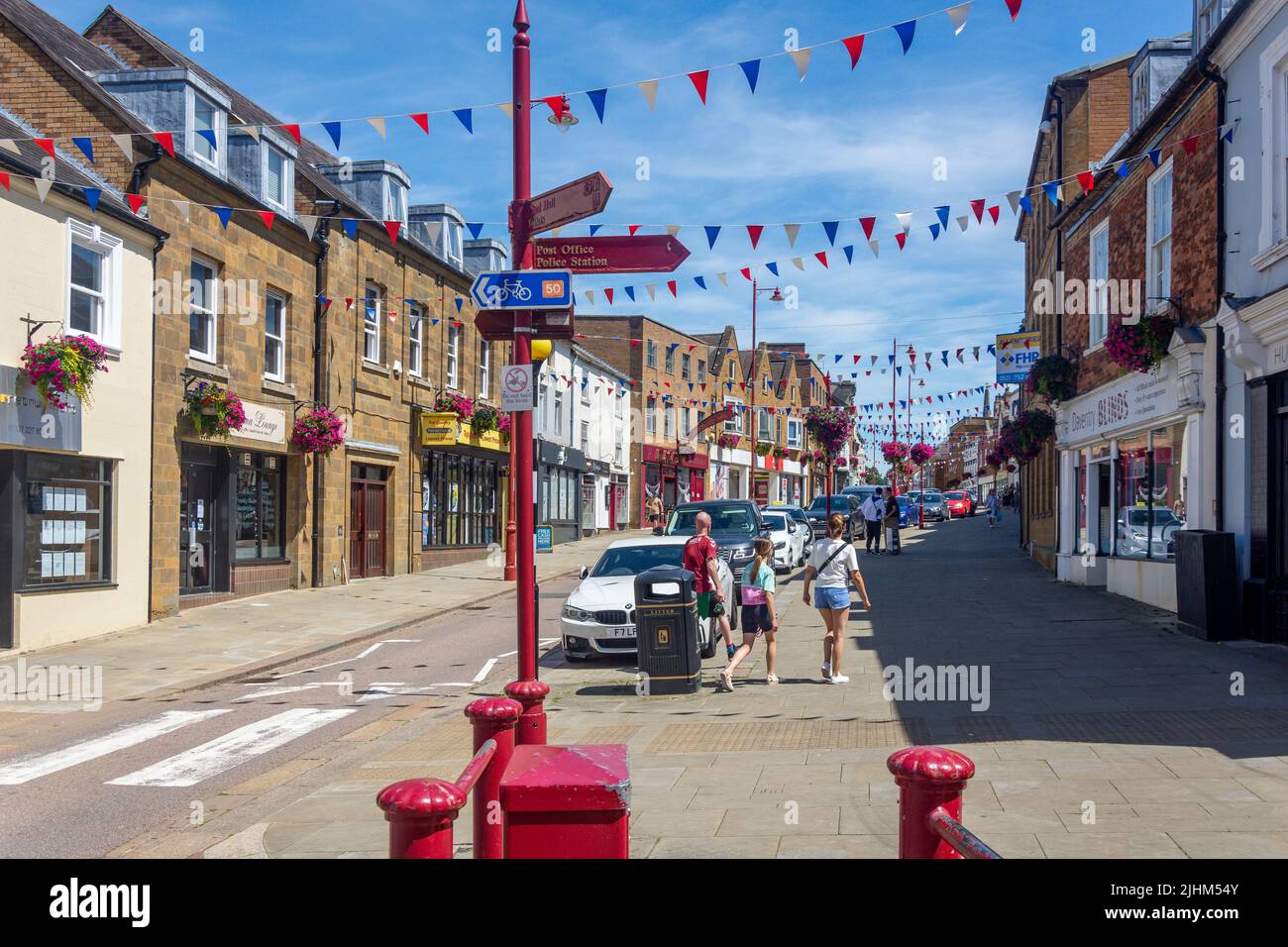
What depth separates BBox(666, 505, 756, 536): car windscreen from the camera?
21688mm

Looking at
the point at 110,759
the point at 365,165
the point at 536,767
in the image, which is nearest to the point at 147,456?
the point at 110,759

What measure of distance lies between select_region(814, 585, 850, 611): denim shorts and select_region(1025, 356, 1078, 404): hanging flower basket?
10.9 m

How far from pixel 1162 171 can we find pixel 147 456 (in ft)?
50.0

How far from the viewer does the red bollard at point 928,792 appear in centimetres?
327

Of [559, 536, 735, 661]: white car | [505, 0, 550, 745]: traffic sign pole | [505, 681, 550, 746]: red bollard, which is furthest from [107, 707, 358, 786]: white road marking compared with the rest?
[559, 536, 735, 661]: white car

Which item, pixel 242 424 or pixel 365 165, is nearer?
pixel 242 424

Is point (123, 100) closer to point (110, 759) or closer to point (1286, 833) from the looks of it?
point (110, 759)

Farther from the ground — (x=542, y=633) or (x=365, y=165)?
(x=365, y=165)

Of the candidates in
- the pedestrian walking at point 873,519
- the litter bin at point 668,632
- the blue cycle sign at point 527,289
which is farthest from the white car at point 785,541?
the blue cycle sign at point 527,289

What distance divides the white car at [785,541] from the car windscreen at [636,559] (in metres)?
8.96

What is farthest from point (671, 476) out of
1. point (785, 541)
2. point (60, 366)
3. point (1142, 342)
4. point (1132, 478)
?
point (60, 366)

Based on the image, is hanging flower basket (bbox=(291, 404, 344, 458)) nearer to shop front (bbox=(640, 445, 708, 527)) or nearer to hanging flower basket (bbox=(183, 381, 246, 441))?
hanging flower basket (bbox=(183, 381, 246, 441))

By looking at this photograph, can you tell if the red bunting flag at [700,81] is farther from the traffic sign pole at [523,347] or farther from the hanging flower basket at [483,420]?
the hanging flower basket at [483,420]

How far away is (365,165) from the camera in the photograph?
84.3ft
